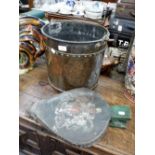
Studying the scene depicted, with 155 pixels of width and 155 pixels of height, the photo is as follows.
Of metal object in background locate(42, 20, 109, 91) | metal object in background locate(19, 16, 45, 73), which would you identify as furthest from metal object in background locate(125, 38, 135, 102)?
metal object in background locate(19, 16, 45, 73)

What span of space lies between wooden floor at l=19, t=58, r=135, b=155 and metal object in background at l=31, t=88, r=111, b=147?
52 mm

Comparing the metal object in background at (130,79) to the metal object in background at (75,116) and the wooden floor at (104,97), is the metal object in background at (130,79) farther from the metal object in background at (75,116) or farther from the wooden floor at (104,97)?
the metal object in background at (75,116)

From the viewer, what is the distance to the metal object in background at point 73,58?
33.5 inches

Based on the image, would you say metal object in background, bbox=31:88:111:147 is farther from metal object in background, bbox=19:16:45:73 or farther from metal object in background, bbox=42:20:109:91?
metal object in background, bbox=19:16:45:73

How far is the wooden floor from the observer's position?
74 cm

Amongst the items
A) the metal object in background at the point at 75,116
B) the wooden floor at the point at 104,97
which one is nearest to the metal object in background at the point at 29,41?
the wooden floor at the point at 104,97

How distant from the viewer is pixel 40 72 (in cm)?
116

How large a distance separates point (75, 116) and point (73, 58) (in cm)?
26

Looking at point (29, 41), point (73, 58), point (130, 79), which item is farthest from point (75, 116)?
point (29, 41)
